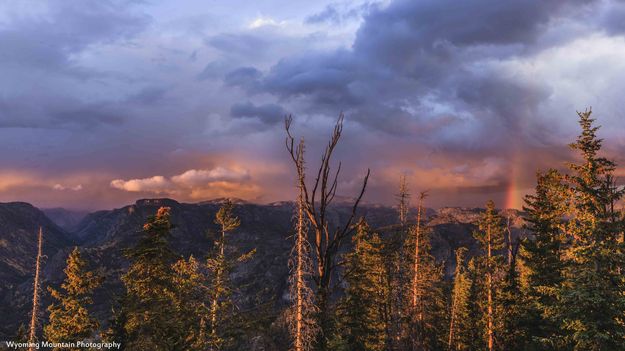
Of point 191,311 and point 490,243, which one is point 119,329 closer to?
point 191,311

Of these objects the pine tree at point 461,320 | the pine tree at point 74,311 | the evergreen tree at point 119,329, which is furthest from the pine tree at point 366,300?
the pine tree at point 74,311

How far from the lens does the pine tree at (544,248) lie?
1051 inches

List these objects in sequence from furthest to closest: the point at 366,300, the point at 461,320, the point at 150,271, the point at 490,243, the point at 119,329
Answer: the point at 461,320 → the point at 490,243 → the point at 366,300 → the point at 150,271 → the point at 119,329

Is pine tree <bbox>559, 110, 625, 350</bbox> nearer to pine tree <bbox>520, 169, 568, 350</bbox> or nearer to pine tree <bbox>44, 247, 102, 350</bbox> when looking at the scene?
pine tree <bbox>520, 169, 568, 350</bbox>

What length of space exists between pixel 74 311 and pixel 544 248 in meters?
33.3

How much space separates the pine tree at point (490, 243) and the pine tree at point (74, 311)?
99.0 feet

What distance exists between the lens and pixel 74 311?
30.4 metres

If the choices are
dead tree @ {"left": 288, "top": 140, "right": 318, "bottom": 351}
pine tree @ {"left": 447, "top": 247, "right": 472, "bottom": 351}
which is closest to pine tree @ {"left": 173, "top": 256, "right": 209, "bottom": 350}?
dead tree @ {"left": 288, "top": 140, "right": 318, "bottom": 351}

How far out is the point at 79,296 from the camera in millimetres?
32219

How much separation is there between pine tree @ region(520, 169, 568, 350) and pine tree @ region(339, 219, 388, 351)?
437 inches

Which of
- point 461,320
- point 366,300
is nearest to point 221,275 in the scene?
point 366,300

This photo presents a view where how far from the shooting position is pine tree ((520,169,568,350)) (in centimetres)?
2670

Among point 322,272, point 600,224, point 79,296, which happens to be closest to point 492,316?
point 600,224

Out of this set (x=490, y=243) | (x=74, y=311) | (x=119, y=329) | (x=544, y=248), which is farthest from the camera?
(x=490, y=243)
